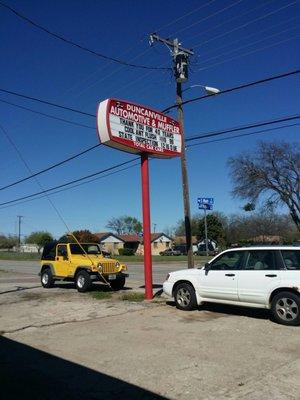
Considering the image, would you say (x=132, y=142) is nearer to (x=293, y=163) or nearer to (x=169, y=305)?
(x=169, y=305)

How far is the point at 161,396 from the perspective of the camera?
6.12m

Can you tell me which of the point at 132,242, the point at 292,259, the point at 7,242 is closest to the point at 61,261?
the point at 292,259

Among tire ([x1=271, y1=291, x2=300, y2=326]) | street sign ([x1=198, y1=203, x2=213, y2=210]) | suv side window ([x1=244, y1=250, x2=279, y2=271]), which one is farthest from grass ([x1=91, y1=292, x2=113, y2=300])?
tire ([x1=271, y1=291, x2=300, y2=326])

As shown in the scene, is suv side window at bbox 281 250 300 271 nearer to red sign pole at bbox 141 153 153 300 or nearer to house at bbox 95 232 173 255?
red sign pole at bbox 141 153 153 300

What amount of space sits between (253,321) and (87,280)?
7901 millimetres

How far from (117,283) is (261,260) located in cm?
809

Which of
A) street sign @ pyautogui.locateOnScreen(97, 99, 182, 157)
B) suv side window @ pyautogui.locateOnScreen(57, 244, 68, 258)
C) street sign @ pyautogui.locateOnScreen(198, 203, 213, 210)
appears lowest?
suv side window @ pyautogui.locateOnScreen(57, 244, 68, 258)

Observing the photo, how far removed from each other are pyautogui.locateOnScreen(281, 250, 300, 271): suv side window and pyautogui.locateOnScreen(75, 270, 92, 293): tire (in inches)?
329

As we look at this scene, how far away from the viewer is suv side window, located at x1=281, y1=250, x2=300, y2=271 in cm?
1088

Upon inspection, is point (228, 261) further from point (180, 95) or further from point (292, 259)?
point (180, 95)

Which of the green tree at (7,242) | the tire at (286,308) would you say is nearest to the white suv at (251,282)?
the tire at (286,308)

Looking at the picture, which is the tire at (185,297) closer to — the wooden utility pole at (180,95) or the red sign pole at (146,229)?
the red sign pole at (146,229)

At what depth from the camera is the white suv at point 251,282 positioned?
35.0 feet

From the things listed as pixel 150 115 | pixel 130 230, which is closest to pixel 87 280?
pixel 150 115
